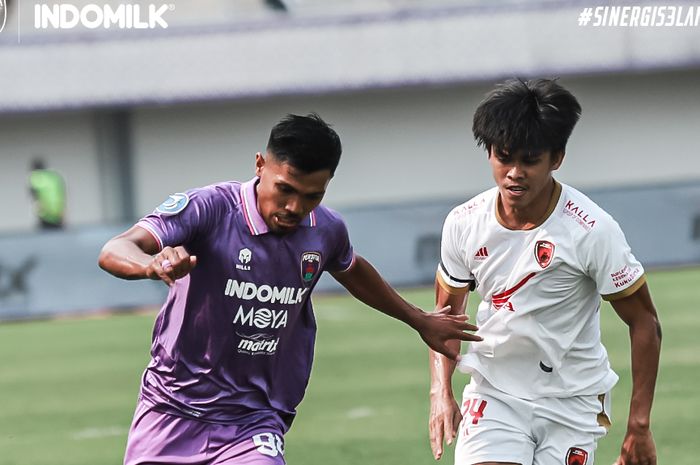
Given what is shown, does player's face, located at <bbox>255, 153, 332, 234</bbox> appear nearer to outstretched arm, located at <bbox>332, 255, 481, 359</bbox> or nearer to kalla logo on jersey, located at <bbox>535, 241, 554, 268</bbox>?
outstretched arm, located at <bbox>332, 255, 481, 359</bbox>

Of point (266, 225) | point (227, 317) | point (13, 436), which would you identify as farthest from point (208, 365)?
point (13, 436)

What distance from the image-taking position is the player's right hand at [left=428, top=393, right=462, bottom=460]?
18.3ft

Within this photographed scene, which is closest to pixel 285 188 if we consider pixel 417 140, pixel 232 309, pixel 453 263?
pixel 232 309

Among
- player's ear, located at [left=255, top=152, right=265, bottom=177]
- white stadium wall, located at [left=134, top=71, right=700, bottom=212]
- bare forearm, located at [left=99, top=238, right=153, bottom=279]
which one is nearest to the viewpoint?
bare forearm, located at [left=99, top=238, right=153, bottom=279]

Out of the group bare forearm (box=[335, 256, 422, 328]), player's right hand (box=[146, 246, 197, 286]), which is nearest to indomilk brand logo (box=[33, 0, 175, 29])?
bare forearm (box=[335, 256, 422, 328])

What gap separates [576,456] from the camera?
5.51 meters

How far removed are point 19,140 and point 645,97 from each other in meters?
12.7

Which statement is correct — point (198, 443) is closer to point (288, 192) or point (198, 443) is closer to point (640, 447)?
point (288, 192)

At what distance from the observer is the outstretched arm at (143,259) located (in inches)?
167

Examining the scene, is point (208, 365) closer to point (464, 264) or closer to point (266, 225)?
point (266, 225)

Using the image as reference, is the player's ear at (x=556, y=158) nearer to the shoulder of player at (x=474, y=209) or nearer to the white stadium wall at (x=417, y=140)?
the shoulder of player at (x=474, y=209)

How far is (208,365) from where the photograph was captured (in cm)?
520

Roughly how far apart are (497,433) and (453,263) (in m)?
0.76

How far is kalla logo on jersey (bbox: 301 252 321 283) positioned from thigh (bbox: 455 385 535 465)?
97 centimetres
